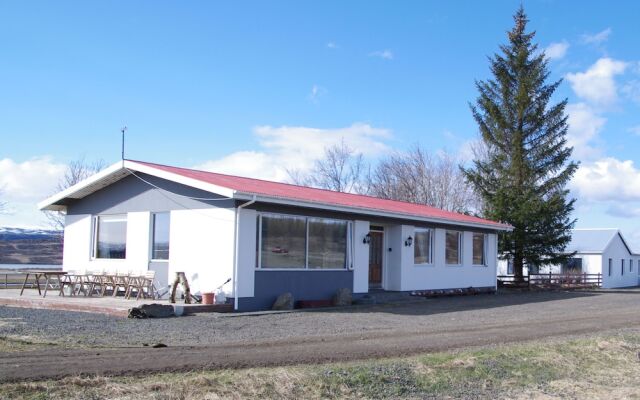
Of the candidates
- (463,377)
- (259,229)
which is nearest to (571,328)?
(463,377)

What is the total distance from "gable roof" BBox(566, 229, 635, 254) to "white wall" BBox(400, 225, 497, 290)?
17.9 m

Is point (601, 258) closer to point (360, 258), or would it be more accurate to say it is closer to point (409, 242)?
point (409, 242)

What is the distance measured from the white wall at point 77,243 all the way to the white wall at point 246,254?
18.4ft

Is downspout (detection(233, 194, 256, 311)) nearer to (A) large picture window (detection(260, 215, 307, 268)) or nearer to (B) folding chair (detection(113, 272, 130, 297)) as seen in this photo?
(A) large picture window (detection(260, 215, 307, 268))

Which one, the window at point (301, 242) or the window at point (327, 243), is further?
the window at point (327, 243)

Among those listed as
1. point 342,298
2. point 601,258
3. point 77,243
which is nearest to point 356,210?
point 342,298

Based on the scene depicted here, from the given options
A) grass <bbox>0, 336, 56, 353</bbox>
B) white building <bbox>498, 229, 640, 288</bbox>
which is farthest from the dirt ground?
white building <bbox>498, 229, 640, 288</bbox>

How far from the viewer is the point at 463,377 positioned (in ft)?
28.4

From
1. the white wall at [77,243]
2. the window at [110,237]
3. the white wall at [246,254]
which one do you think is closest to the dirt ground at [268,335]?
the white wall at [246,254]

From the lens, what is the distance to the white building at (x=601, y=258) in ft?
133

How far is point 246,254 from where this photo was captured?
51.4ft

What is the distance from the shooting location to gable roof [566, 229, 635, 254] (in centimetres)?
4134

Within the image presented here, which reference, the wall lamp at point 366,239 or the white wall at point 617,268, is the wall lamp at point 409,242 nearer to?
the wall lamp at point 366,239

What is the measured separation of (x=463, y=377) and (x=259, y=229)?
835 centimetres
